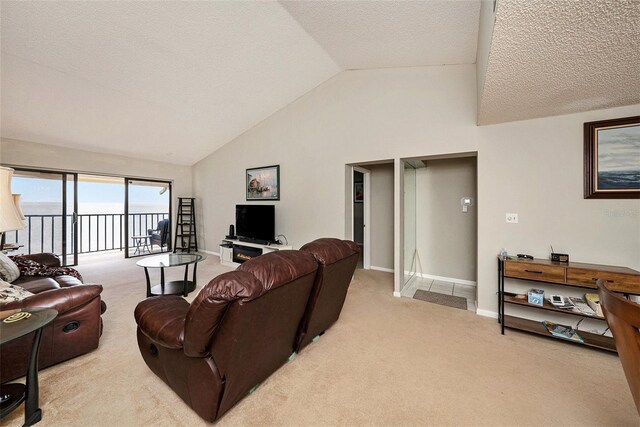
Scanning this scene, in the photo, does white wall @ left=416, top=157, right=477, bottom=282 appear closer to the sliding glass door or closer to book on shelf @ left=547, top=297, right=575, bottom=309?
book on shelf @ left=547, top=297, right=575, bottom=309

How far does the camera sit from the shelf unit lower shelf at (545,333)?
6.81 feet

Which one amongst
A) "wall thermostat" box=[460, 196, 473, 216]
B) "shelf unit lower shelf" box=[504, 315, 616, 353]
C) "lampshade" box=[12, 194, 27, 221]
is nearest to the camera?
"lampshade" box=[12, 194, 27, 221]

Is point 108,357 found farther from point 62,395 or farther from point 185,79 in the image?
point 185,79

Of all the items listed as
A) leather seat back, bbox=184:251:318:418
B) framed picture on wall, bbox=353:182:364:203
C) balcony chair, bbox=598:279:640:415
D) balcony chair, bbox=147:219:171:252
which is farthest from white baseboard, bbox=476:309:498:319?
balcony chair, bbox=147:219:171:252

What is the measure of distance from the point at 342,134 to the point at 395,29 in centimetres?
158

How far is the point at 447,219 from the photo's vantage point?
13.2 ft

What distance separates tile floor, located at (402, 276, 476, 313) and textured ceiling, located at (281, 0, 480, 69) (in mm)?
2988

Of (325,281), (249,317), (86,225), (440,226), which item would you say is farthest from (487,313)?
(86,225)

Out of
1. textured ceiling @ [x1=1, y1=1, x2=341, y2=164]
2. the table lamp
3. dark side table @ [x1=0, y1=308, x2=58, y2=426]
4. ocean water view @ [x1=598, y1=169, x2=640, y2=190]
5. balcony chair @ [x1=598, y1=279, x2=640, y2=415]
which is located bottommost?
dark side table @ [x1=0, y1=308, x2=58, y2=426]

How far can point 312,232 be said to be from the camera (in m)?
4.36

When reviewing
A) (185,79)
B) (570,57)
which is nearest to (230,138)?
(185,79)

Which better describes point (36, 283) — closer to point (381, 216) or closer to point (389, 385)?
point (389, 385)

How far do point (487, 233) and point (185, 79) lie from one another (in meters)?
4.48

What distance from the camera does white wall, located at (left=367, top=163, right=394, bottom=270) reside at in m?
4.66
